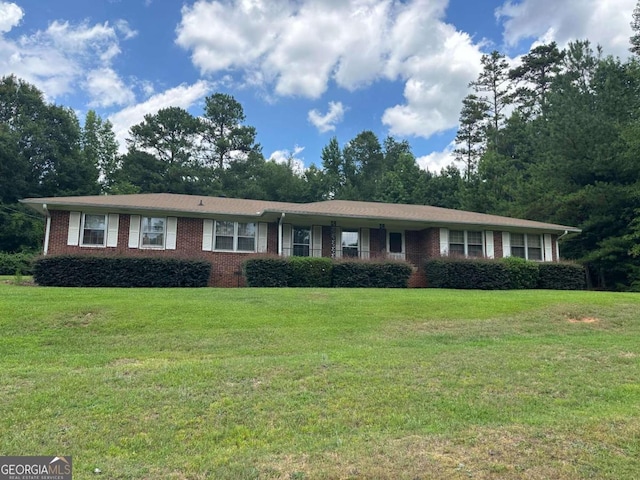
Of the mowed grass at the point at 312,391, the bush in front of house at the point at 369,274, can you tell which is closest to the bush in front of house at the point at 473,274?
the bush in front of house at the point at 369,274

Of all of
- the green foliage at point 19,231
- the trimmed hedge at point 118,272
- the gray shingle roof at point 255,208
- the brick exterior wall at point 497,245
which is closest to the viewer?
the trimmed hedge at point 118,272

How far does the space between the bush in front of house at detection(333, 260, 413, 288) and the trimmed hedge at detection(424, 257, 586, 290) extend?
1.54m

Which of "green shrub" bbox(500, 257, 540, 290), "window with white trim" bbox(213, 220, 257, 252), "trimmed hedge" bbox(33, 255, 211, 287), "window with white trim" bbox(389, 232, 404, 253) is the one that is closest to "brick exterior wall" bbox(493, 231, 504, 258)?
"green shrub" bbox(500, 257, 540, 290)

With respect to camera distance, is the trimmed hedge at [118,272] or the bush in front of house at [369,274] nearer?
the trimmed hedge at [118,272]

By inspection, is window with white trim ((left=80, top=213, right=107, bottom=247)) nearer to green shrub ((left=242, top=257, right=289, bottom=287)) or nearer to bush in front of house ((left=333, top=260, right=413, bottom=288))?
green shrub ((left=242, top=257, right=289, bottom=287))

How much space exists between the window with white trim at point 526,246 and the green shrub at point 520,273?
8.19ft

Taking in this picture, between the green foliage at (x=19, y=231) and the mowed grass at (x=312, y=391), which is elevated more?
the green foliage at (x=19, y=231)

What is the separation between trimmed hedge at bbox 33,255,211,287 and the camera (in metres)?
13.3

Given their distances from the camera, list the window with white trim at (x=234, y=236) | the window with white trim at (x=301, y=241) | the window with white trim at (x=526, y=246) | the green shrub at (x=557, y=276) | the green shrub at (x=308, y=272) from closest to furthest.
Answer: the green shrub at (x=308, y=272)
the green shrub at (x=557, y=276)
the window with white trim at (x=234, y=236)
the window with white trim at (x=301, y=241)
the window with white trim at (x=526, y=246)

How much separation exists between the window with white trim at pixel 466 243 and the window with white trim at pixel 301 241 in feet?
19.6

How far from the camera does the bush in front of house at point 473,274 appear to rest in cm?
1608

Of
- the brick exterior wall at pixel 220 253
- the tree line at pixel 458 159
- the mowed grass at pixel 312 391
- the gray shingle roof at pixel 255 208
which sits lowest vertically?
the mowed grass at pixel 312 391

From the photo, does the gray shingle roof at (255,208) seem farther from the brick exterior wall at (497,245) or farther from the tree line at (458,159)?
the tree line at (458,159)

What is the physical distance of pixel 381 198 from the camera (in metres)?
40.2
